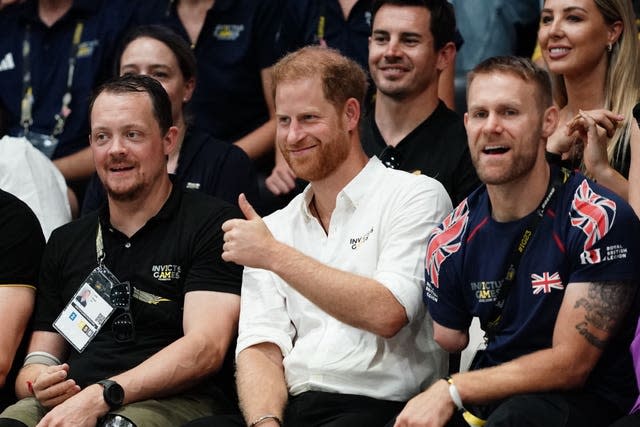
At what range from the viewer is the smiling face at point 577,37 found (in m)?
3.99

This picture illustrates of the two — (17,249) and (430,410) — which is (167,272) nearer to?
(17,249)

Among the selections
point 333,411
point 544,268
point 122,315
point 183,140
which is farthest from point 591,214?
point 183,140

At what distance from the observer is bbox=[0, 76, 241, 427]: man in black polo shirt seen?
3.47m

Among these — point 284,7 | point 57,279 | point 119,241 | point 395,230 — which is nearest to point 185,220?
point 119,241

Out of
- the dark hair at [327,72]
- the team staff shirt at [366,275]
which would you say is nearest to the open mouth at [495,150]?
the team staff shirt at [366,275]

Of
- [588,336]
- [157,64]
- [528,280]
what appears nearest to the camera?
[588,336]

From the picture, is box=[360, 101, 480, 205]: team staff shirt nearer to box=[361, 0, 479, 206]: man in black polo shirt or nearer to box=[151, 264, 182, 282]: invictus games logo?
box=[361, 0, 479, 206]: man in black polo shirt

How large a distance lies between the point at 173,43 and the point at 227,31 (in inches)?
22.7

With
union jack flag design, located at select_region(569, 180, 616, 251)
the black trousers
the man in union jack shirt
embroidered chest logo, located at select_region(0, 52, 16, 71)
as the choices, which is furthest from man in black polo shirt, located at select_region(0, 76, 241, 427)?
embroidered chest logo, located at select_region(0, 52, 16, 71)

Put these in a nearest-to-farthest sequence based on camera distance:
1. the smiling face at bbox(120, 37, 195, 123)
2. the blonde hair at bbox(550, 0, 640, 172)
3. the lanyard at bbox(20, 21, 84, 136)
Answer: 1. the blonde hair at bbox(550, 0, 640, 172)
2. the smiling face at bbox(120, 37, 195, 123)
3. the lanyard at bbox(20, 21, 84, 136)

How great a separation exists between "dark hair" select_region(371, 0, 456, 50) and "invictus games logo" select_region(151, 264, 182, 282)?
54.6 inches

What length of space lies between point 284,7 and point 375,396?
7.78ft

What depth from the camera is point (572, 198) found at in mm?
3037

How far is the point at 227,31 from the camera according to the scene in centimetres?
511
